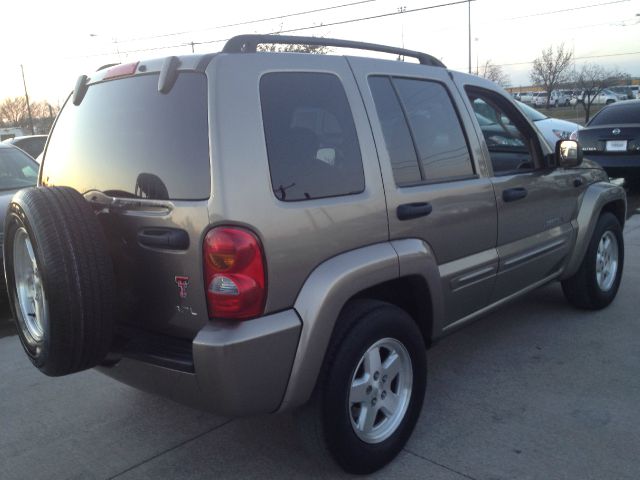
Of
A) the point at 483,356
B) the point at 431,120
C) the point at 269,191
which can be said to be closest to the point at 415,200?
the point at 431,120

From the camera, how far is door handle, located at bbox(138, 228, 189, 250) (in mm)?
2461

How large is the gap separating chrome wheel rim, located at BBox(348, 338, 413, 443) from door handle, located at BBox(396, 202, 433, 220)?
59 centimetres

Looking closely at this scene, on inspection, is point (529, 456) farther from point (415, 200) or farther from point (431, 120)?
point (431, 120)

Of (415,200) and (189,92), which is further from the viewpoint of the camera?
(415,200)

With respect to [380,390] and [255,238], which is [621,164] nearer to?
[380,390]

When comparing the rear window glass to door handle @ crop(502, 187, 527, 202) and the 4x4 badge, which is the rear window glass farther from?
door handle @ crop(502, 187, 527, 202)

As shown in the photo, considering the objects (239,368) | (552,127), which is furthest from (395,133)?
(552,127)

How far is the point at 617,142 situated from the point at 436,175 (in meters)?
7.77

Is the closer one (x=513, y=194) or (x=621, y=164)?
(x=513, y=194)

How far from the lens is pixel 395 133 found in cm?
312

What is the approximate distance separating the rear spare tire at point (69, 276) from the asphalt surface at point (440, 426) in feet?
2.56

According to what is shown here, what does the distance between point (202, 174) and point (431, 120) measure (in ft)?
4.93

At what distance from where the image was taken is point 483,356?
4.25 metres

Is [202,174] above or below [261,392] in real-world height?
above
